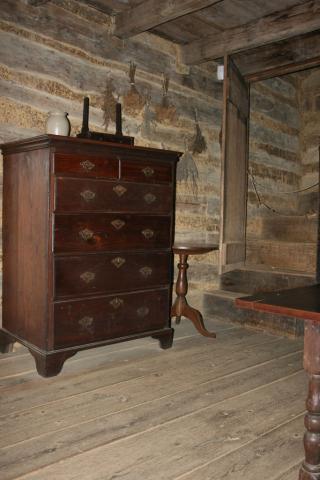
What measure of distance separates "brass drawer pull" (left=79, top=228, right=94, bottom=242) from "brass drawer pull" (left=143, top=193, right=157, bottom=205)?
50cm

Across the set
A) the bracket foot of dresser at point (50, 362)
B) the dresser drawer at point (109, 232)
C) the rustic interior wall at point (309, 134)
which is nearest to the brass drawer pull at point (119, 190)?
the dresser drawer at point (109, 232)

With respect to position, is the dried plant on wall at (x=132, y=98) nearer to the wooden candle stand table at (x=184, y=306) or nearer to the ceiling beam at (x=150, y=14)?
the ceiling beam at (x=150, y=14)

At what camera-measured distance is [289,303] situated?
5.01 feet

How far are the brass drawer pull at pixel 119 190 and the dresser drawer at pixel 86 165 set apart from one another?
0.07m

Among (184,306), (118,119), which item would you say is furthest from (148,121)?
(184,306)

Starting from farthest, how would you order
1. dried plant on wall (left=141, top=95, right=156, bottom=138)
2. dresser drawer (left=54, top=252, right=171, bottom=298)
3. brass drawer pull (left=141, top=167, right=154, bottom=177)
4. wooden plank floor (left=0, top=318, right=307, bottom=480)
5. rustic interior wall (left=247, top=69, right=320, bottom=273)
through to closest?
rustic interior wall (left=247, top=69, right=320, bottom=273) → dried plant on wall (left=141, top=95, right=156, bottom=138) → brass drawer pull (left=141, top=167, right=154, bottom=177) → dresser drawer (left=54, top=252, right=171, bottom=298) → wooden plank floor (left=0, top=318, right=307, bottom=480)

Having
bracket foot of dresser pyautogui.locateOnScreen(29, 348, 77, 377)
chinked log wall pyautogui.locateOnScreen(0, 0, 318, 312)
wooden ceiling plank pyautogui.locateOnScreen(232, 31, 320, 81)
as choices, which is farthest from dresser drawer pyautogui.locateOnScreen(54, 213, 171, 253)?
wooden ceiling plank pyautogui.locateOnScreen(232, 31, 320, 81)

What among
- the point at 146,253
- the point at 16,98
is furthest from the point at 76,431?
the point at 16,98

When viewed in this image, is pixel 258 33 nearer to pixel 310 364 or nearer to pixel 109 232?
pixel 109 232

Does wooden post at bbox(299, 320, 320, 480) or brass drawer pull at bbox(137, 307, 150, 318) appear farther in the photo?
brass drawer pull at bbox(137, 307, 150, 318)

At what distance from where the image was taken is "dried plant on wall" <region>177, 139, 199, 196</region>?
171 inches

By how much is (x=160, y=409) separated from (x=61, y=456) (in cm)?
62

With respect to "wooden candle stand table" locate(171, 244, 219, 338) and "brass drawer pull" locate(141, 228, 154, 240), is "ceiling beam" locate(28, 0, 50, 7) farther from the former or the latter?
"wooden candle stand table" locate(171, 244, 219, 338)

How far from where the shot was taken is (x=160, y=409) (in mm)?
2264
